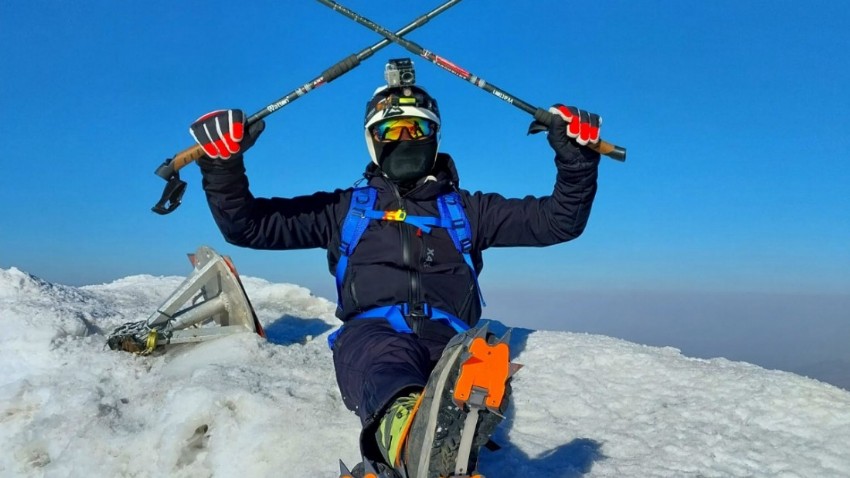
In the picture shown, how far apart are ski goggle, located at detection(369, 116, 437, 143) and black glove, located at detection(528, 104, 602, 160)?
0.91 metres

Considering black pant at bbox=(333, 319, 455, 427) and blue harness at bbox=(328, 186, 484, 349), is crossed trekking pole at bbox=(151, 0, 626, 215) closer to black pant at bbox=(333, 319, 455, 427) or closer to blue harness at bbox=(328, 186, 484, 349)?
blue harness at bbox=(328, 186, 484, 349)

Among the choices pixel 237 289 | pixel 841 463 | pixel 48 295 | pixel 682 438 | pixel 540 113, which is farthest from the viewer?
pixel 48 295

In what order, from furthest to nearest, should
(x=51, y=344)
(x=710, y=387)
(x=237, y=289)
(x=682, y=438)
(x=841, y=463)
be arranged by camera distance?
(x=237, y=289) → (x=51, y=344) → (x=710, y=387) → (x=682, y=438) → (x=841, y=463)

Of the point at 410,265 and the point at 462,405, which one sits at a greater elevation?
the point at 410,265

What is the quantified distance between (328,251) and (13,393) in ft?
8.93

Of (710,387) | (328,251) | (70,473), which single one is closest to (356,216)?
(328,251)

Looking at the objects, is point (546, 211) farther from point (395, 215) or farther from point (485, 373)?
point (485, 373)

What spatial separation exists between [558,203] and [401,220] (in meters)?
1.21

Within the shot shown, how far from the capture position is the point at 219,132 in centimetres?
443

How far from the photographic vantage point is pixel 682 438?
416cm

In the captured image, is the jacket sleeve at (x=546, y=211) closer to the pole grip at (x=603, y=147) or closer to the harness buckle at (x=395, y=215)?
the pole grip at (x=603, y=147)

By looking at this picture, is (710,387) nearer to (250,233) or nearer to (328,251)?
(328,251)

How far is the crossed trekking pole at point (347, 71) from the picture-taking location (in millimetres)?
4602

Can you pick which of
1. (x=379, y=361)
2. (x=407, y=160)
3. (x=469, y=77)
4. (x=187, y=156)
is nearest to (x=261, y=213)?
(x=187, y=156)
